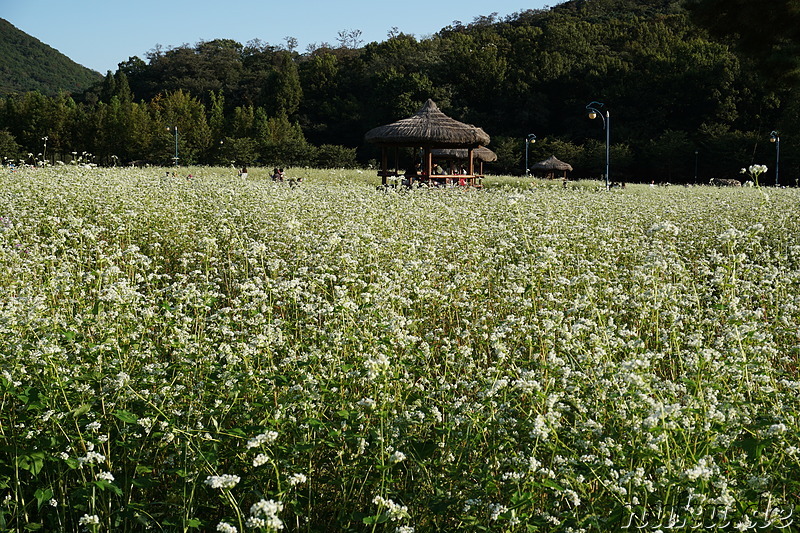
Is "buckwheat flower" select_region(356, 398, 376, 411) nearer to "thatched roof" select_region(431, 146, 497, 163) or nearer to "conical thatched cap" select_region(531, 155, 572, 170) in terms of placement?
"thatched roof" select_region(431, 146, 497, 163)

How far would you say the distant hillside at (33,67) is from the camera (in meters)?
110

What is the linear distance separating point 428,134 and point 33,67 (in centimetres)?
11856

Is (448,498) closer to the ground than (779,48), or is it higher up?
closer to the ground

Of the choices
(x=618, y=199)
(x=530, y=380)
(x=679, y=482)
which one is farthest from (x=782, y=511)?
(x=618, y=199)

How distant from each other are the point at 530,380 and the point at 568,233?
5277 mm

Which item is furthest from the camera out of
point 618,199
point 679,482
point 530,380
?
point 618,199

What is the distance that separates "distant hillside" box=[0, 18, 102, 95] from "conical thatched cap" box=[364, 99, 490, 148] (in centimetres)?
10399

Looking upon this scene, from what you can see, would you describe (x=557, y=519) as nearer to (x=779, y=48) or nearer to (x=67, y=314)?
(x=67, y=314)

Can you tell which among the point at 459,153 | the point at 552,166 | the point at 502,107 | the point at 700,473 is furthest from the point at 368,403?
the point at 502,107

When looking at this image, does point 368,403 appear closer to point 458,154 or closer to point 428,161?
point 428,161

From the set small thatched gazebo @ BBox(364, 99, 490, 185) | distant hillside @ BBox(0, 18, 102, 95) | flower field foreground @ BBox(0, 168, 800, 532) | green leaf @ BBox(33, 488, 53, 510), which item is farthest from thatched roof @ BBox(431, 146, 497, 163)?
distant hillside @ BBox(0, 18, 102, 95)

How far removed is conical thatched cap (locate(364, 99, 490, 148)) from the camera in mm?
20297

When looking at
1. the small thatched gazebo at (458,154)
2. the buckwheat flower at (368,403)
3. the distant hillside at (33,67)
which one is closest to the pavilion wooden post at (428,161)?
the small thatched gazebo at (458,154)

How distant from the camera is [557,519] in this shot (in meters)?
2.31
